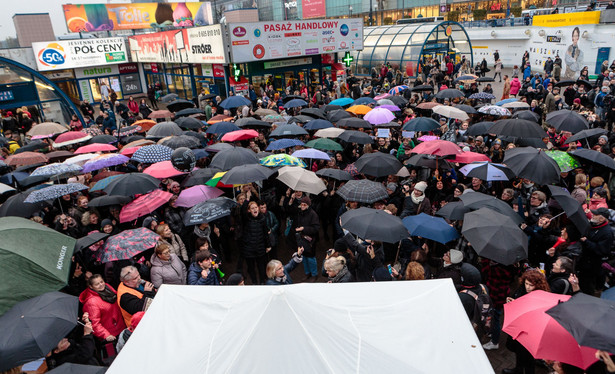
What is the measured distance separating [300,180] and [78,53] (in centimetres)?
2467

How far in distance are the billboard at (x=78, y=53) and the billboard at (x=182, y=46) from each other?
111 cm

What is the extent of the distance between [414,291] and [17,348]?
133 inches

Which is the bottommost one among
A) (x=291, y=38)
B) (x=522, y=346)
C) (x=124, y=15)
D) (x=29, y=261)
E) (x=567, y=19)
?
(x=522, y=346)

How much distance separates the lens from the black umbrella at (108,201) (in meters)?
6.58

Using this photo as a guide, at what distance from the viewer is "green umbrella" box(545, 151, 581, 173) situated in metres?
7.39

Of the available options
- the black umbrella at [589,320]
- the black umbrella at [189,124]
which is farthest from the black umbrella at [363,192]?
the black umbrella at [189,124]

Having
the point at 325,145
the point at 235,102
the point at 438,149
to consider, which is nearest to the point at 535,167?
the point at 438,149

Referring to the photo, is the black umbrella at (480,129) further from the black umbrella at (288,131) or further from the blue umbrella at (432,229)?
the blue umbrella at (432,229)

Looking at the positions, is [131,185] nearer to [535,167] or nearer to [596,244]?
[535,167]

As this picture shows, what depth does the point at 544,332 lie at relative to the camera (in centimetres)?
338

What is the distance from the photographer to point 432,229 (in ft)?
18.2

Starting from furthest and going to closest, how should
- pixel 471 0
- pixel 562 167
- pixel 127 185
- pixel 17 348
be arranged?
pixel 471 0 → pixel 562 167 → pixel 127 185 → pixel 17 348

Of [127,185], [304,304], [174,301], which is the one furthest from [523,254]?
[127,185]

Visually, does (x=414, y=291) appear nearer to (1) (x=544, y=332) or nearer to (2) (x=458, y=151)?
(1) (x=544, y=332)
